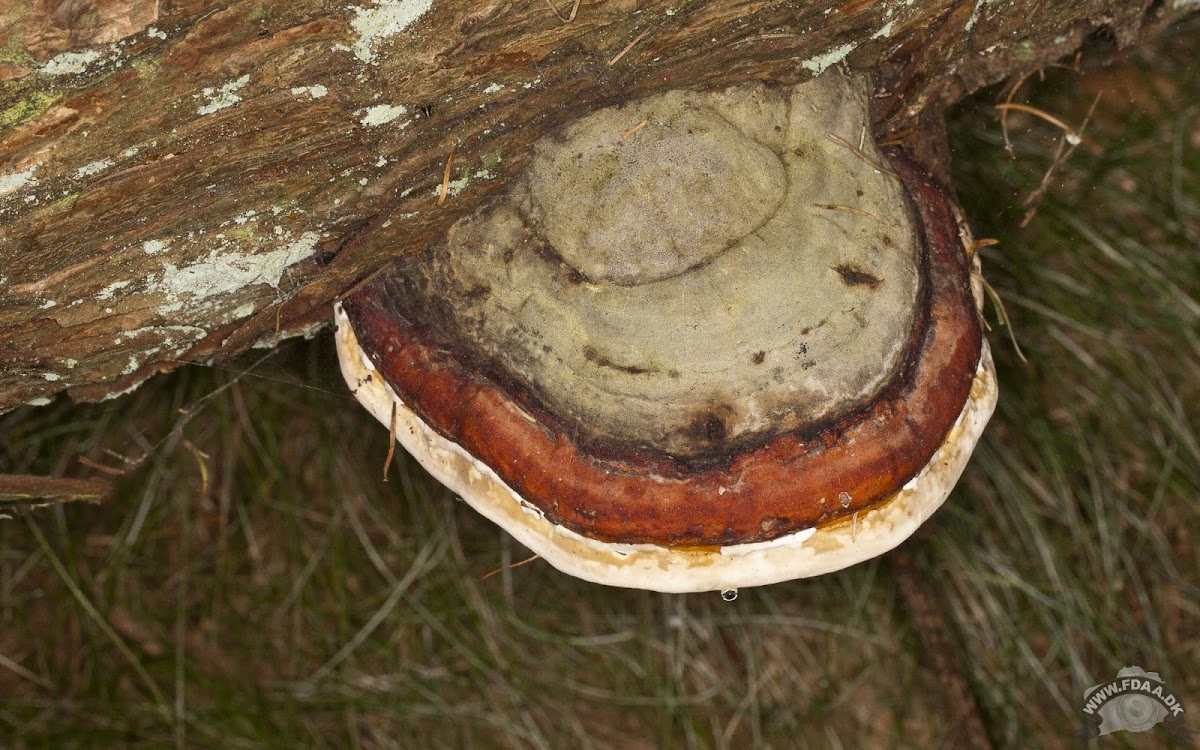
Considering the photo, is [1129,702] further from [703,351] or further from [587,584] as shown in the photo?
[703,351]

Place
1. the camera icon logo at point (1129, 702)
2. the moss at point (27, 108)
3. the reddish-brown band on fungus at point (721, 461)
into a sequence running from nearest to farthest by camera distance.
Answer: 1. the moss at point (27, 108)
2. the reddish-brown band on fungus at point (721, 461)
3. the camera icon logo at point (1129, 702)

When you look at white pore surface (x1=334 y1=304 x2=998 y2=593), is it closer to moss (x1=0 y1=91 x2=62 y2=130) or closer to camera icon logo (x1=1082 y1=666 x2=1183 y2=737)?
moss (x1=0 y1=91 x2=62 y2=130)

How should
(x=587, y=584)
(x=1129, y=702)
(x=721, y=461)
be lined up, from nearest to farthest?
(x=721, y=461) → (x=1129, y=702) → (x=587, y=584)

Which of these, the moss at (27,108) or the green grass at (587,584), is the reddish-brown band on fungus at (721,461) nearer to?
the moss at (27,108)

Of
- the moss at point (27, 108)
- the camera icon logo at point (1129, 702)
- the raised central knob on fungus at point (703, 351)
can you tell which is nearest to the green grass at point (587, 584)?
the camera icon logo at point (1129, 702)

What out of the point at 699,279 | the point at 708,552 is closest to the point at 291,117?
the point at 699,279

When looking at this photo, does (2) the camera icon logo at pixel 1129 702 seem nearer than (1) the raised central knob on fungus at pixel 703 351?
No

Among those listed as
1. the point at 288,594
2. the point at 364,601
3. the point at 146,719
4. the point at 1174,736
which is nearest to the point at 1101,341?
the point at 1174,736

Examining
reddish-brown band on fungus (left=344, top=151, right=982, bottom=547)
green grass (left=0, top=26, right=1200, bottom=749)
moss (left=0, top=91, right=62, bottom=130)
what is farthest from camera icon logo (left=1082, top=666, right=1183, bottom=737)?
moss (left=0, top=91, right=62, bottom=130)
